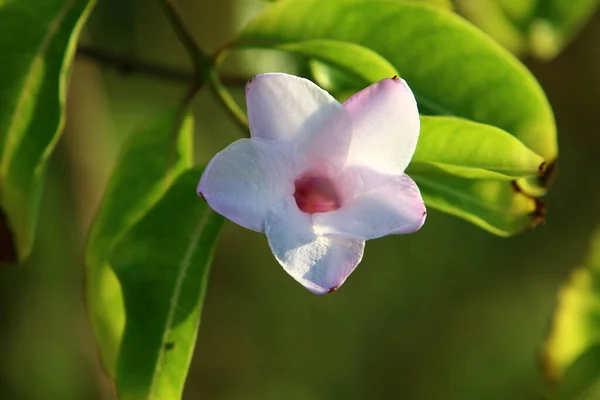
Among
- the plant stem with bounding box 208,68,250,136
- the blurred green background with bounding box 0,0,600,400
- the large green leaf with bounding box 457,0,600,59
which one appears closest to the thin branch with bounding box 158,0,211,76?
the plant stem with bounding box 208,68,250,136

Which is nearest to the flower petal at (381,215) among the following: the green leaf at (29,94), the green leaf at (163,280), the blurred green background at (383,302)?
the green leaf at (163,280)

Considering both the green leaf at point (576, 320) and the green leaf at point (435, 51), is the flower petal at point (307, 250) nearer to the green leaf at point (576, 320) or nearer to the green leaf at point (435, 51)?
the green leaf at point (435, 51)

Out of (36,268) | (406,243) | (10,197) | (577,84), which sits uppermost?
(10,197)

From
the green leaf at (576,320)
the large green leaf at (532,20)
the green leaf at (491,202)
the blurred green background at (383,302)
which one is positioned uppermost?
the green leaf at (491,202)

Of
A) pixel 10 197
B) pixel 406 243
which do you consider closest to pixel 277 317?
pixel 406 243

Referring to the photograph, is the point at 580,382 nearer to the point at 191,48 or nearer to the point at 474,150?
the point at 474,150

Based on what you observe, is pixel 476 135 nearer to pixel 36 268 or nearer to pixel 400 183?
pixel 400 183
